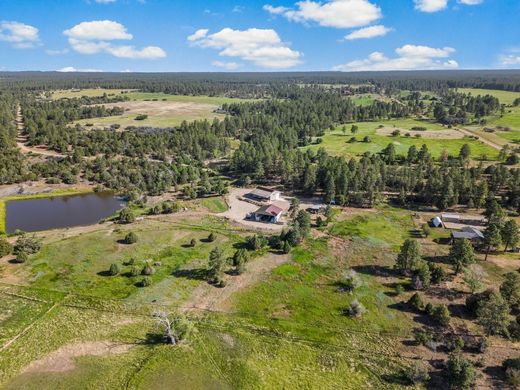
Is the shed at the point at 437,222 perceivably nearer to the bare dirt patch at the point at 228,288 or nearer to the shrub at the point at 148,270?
the bare dirt patch at the point at 228,288

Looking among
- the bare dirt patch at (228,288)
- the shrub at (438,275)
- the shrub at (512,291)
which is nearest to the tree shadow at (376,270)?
the shrub at (438,275)

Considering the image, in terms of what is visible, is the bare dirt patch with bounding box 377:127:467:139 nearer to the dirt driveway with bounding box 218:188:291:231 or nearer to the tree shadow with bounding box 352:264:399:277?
the dirt driveway with bounding box 218:188:291:231

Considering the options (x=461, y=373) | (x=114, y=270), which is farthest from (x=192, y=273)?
(x=461, y=373)

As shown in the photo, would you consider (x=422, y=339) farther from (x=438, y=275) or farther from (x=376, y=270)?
(x=376, y=270)

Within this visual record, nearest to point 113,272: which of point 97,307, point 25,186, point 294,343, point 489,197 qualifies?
point 97,307

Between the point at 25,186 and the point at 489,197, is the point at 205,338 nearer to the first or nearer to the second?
the point at 489,197

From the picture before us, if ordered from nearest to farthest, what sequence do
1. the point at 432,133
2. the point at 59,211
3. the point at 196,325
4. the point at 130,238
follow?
the point at 196,325
the point at 130,238
the point at 59,211
the point at 432,133
